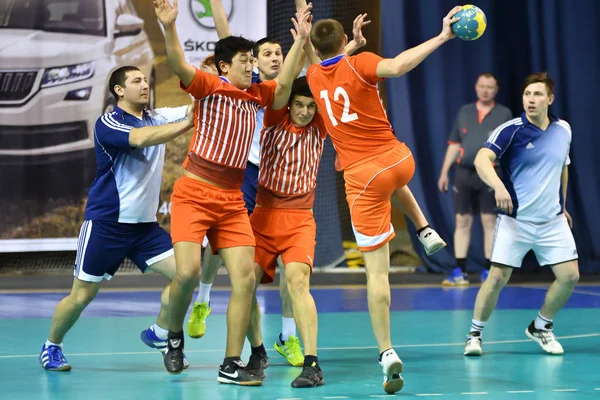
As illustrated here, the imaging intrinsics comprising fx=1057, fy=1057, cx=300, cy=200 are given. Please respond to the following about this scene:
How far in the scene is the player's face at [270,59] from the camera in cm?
665

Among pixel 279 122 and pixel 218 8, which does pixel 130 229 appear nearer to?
pixel 279 122

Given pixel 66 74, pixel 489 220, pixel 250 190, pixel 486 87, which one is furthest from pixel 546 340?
pixel 66 74

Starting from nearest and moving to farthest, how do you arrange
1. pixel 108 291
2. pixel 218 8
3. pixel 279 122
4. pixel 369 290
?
1. pixel 369 290
2. pixel 279 122
3. pixel 218 8
4. pixel 108 291

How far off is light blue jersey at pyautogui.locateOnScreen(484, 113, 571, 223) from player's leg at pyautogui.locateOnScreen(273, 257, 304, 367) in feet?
5.34

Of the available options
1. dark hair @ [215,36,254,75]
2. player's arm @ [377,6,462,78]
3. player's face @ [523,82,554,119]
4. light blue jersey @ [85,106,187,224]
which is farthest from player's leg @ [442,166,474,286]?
player's arm @ [377,6,462,78]

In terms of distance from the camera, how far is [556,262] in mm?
7051

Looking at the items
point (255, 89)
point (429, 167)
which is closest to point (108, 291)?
point (429, 167)

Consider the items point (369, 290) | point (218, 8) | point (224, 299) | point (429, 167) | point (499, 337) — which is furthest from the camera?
point (429, 167)

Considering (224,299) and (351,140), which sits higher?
(351,140)

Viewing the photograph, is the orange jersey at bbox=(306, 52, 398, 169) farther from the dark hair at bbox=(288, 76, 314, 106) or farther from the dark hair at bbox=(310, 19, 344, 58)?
the dark hair at bbox=(288, 76, 314, 106)

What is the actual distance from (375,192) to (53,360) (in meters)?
2.21

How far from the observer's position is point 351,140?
19.4 ft

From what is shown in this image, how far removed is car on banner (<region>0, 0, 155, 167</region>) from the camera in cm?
1142

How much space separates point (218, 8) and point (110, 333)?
2.60 metres
